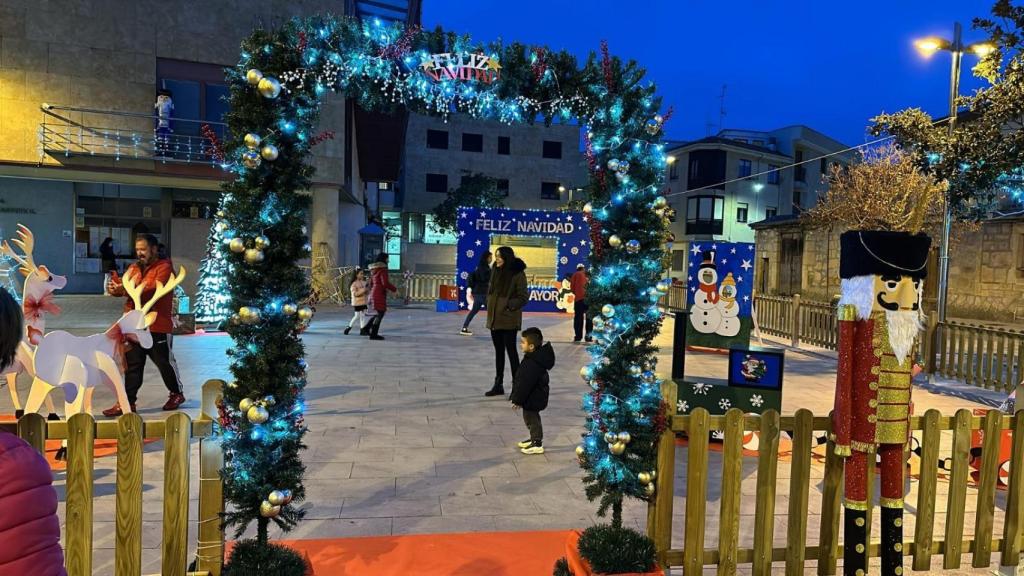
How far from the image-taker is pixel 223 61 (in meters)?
16.3

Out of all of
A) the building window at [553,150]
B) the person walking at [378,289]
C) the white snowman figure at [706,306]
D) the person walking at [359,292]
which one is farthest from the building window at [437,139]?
the white snowman figure at [706,306]

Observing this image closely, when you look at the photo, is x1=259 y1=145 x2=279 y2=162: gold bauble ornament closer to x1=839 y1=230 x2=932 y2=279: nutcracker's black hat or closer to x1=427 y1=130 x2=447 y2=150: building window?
x1=839 y1=230 x2=932 y2=279: nutcracker's black hat

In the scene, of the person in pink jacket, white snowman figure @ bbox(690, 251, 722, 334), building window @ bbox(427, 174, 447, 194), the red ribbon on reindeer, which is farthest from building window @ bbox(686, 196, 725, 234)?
the person in pink jacket

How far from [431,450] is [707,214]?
120 ft

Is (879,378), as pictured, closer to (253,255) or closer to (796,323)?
(253,255)

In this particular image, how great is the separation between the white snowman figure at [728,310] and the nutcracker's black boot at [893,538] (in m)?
6.12

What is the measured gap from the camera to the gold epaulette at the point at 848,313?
10.4 feet

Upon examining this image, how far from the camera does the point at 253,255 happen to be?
2830 millimetres

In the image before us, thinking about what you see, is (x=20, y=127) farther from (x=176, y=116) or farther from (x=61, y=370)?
(x=61, y=370)

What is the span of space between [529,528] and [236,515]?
180cm

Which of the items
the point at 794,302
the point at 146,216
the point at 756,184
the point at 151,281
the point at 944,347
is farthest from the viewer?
the point at 756,184

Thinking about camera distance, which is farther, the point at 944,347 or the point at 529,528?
the point at 944,347

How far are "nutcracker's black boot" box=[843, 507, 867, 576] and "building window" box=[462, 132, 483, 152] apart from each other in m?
37.5

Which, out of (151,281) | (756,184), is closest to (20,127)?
(151,281)
